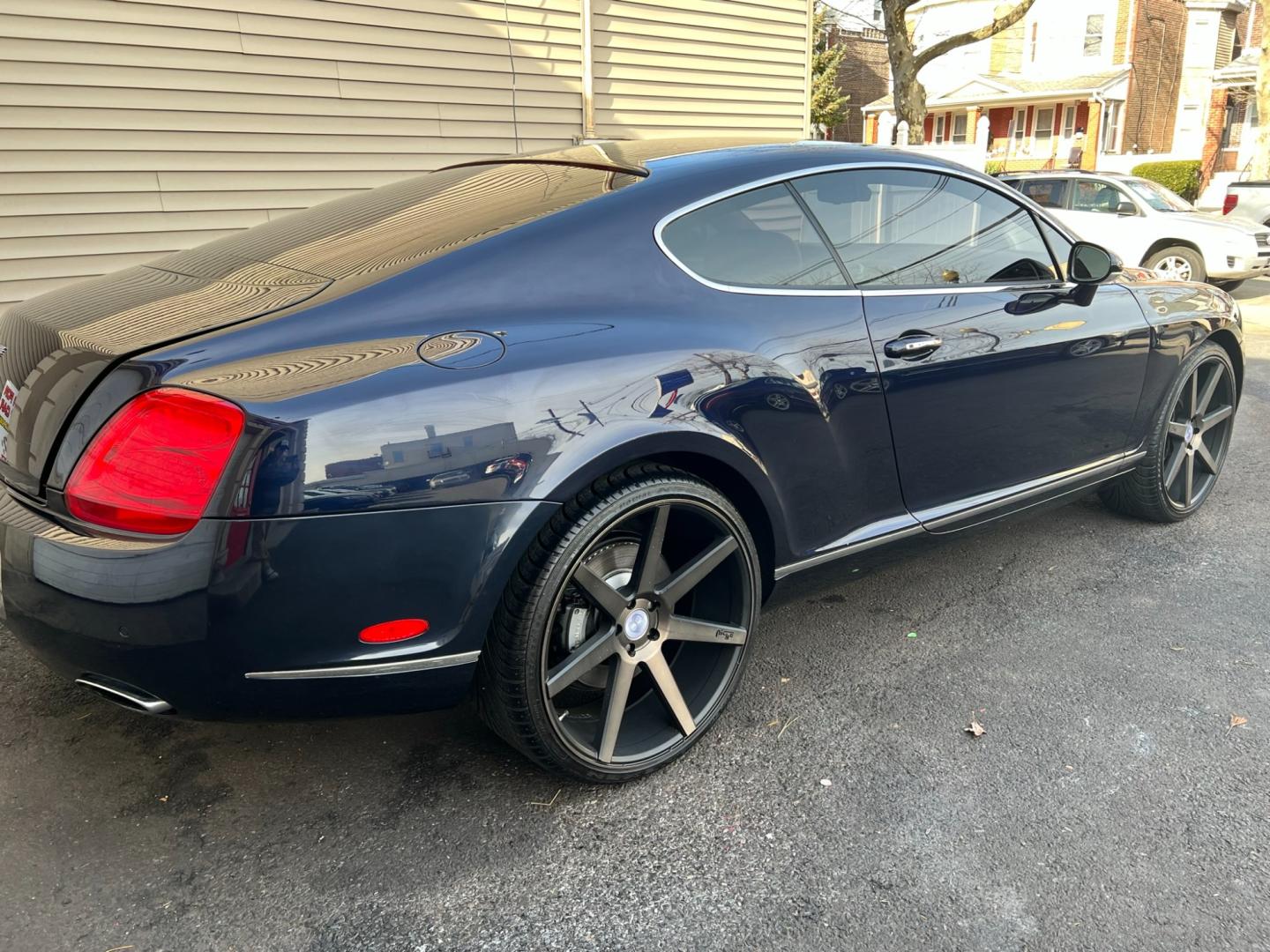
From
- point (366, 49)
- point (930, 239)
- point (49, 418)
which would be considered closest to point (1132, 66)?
point (366, 49)

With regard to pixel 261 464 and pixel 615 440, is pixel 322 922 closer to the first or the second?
pixel 261 464

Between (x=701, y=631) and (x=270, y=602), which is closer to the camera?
(x=270, y=602)

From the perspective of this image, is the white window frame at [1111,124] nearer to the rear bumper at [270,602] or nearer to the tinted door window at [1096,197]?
the tinted door window at [1096,197]

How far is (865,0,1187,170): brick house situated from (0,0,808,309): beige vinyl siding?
29.9 m

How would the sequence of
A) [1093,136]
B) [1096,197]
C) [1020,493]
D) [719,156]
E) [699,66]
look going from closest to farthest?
1. [719,156]
2. [1020,493]
3. [699,66]
4. [1096,197]
5. [1093,136]

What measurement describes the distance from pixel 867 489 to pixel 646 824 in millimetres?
1130

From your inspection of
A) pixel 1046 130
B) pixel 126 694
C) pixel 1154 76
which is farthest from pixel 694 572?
pixel 1154 76

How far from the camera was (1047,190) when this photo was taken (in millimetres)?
12195

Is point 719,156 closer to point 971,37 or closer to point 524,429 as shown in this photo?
point 524,429

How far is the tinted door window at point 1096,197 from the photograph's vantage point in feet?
38.2

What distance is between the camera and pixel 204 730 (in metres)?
2.68

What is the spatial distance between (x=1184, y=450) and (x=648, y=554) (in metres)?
2.93

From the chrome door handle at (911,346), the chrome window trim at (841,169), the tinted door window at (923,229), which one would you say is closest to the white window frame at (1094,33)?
the chrome window trim at (841,169)

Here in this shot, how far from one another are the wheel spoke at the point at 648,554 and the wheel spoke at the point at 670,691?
189 mm
